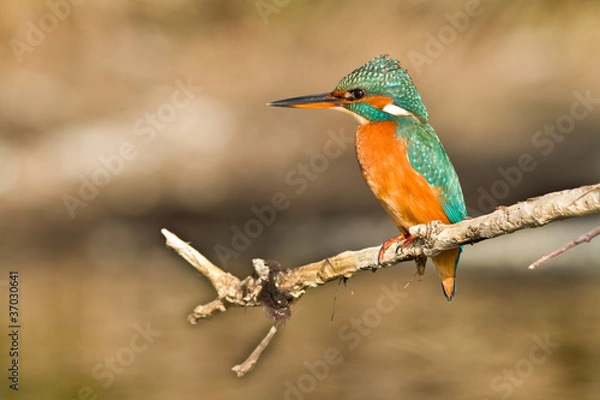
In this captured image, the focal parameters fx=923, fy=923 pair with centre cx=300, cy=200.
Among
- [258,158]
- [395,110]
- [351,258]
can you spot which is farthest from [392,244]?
[258,158]

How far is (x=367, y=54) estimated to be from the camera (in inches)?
379

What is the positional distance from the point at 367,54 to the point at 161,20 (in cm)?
231

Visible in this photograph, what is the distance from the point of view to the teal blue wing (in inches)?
155

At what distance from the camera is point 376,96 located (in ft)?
13.3

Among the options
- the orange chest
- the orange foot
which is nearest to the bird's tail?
the orange chest

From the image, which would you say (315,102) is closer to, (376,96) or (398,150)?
(376,96)

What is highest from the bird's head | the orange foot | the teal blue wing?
the bird's head

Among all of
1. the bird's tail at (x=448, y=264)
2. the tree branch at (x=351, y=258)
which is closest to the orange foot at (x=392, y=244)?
the tree branch at (x=351, y=258)

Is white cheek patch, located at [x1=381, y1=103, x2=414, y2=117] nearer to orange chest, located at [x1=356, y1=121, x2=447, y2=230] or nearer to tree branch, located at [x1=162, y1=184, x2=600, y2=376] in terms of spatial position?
orange chest, located at [x1=356, y1=121, x2=447, y2=230]

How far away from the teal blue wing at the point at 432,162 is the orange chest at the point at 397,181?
0.03 metres

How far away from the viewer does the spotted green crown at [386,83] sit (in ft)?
13.2

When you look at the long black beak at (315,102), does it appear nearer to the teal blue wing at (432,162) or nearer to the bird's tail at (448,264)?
the teal blue wing at (432,162)

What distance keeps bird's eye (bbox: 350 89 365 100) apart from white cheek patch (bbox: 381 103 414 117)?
0.12 metres

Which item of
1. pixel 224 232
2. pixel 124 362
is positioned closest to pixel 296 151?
pixel 224 232
